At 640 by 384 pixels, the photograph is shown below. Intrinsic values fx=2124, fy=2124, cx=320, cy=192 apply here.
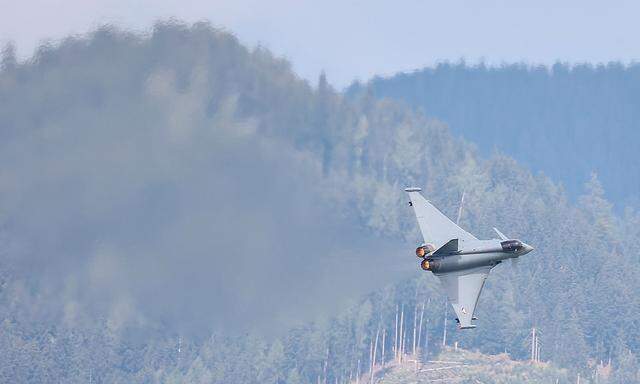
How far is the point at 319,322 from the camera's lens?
10938 centimetres

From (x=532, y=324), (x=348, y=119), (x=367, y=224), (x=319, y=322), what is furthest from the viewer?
(x=532, y=324)

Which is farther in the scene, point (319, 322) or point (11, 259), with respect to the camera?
point (319, 322)

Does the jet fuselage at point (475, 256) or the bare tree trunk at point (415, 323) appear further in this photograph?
the bare tree trunk at point (415, 323)

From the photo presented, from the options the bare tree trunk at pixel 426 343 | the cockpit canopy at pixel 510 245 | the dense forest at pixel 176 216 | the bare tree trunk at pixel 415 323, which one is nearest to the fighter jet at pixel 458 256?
the cockpit canopy at pixel 510 245

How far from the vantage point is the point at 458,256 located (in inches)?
2522

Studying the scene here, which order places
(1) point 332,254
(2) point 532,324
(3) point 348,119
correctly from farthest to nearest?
(2) point 532,324, (3) point 348,119, (1) point 332,254

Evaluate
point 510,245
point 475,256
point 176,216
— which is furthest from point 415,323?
point 475,256

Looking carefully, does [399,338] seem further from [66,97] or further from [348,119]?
[66,97]

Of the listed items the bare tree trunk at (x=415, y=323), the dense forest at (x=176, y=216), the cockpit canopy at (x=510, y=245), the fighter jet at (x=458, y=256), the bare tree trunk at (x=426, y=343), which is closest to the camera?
the fighter jet at (x=458, y=256)

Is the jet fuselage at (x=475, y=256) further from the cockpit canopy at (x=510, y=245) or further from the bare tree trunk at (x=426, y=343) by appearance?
the bare tree trunk at (x=426, y=343)

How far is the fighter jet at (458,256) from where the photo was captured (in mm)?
63781

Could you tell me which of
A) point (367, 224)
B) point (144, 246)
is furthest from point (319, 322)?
point (144, 246)

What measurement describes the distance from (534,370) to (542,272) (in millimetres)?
17264

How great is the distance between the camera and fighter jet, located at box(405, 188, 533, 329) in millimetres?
63781
